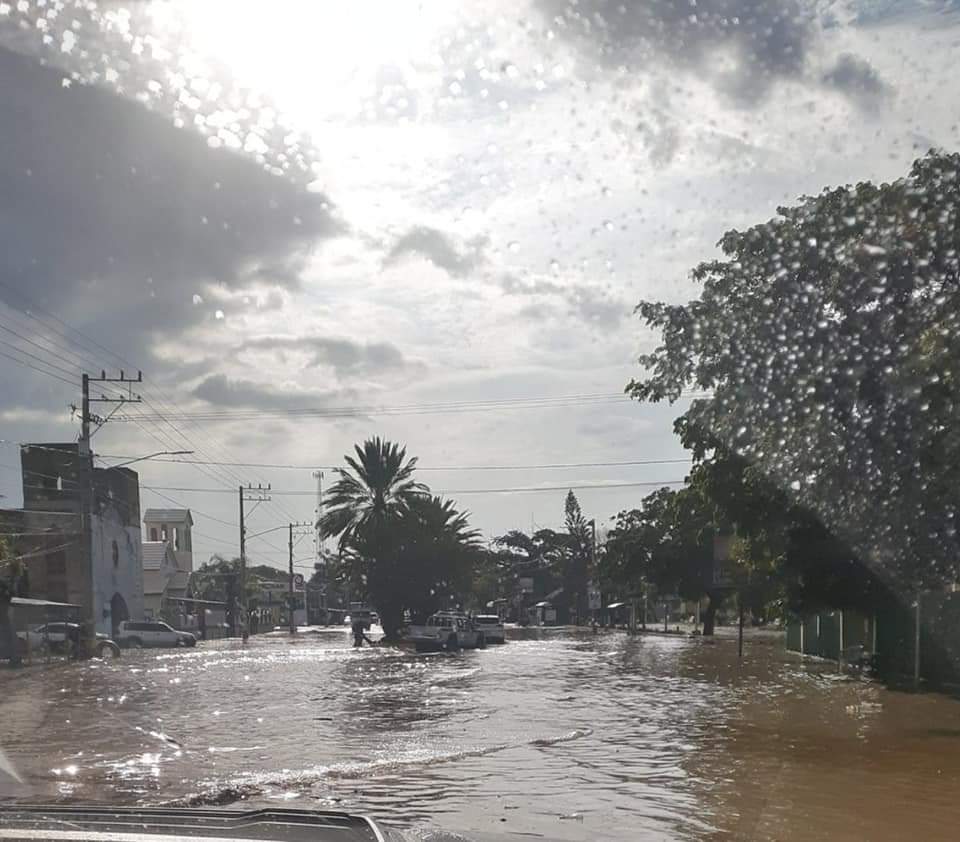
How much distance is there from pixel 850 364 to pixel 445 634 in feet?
96.7

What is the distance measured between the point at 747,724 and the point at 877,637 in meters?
9.51

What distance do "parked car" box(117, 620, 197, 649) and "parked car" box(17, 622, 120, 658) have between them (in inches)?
410

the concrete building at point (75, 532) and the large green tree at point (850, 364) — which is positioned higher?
the large green tree at point (850, 364)

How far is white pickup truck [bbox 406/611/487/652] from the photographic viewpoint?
145ft

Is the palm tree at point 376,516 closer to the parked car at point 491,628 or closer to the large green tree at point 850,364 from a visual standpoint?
the parked car at point 491,628

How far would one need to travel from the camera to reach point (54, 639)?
44188mm

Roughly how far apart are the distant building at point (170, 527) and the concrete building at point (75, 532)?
24.8 metres

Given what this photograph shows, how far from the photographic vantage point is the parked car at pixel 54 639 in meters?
42.2

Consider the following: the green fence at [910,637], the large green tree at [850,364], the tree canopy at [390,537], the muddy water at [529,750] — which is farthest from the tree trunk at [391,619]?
the large green tree at [850,364]

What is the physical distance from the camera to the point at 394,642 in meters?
54.7

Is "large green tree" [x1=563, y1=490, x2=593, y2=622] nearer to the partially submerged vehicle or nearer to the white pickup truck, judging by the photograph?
the white pickup truck

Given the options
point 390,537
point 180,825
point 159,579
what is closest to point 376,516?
point 390,537

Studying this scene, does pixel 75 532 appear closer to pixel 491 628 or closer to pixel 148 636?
pixel 148 636

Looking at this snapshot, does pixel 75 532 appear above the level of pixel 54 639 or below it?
above
